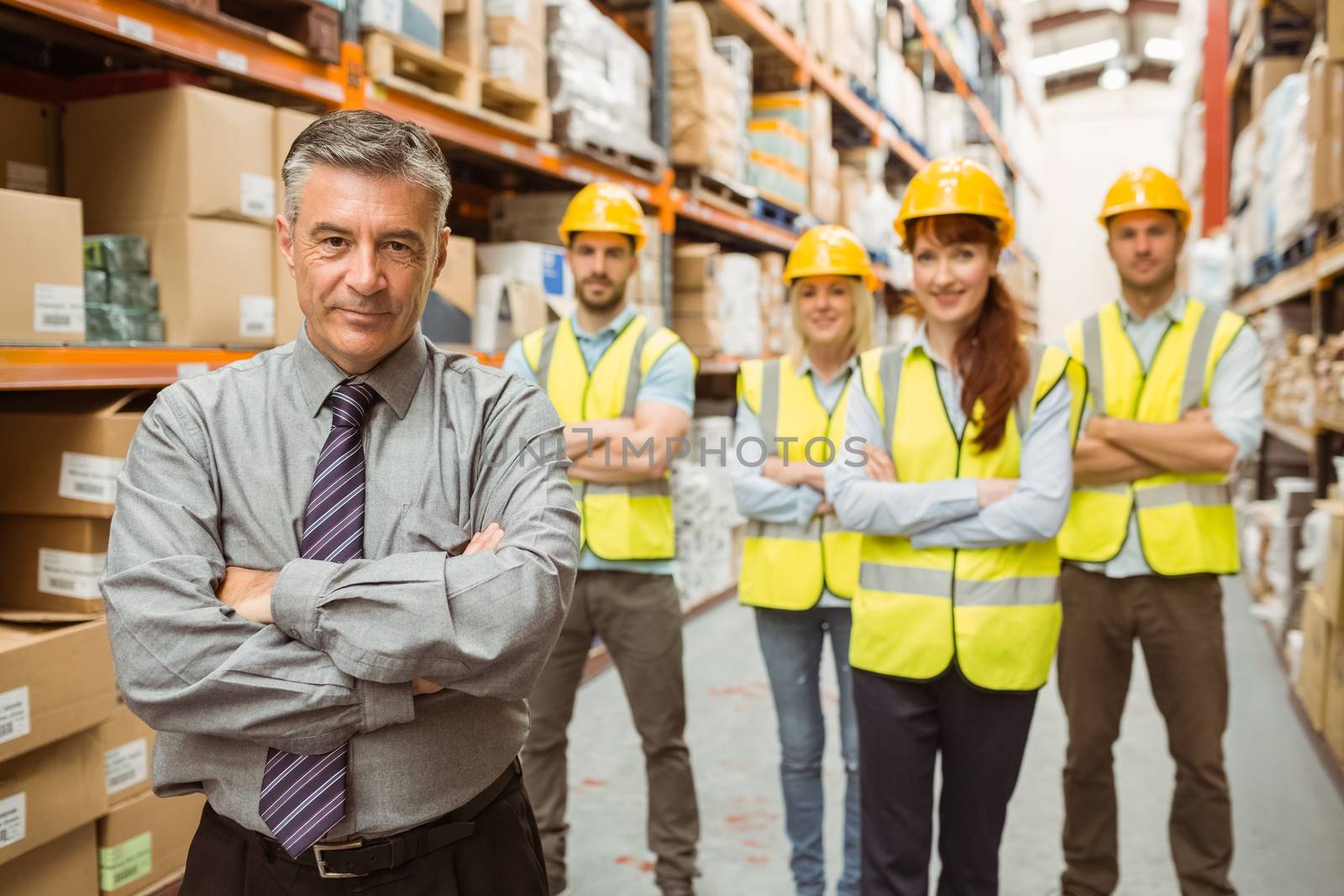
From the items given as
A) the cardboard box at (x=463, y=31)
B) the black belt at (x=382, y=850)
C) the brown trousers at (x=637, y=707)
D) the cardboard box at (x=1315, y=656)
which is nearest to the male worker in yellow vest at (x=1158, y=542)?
the brown trousers at (x=637, y=707)

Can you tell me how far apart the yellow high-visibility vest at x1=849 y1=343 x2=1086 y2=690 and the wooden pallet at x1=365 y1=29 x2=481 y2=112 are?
1.90m

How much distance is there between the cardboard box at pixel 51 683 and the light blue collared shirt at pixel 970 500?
1.70 metres

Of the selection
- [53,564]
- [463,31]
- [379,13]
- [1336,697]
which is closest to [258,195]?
[379,13]

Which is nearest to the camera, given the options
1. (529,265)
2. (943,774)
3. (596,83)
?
(943,774)

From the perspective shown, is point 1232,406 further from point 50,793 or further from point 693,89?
point 693,89

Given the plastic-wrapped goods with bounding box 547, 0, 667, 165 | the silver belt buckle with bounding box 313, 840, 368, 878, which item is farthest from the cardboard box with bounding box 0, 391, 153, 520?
the plastic-wrapped goods with bounding box 547, 0, 667, 165

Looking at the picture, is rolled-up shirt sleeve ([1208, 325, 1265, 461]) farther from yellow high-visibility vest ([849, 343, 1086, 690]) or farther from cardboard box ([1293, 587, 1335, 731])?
cardboard box ([1293, 587, 1335, 731])

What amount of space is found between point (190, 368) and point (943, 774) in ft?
6.81

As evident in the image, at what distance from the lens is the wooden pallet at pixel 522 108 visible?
3863 mm

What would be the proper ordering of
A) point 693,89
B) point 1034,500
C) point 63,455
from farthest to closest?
point 693,89 → point 63,455 → point 1034,500

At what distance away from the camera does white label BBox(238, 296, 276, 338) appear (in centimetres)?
274

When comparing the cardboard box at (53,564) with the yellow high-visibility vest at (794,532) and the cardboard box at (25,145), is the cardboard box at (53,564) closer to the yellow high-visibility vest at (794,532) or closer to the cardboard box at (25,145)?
the cardboard box at (25,145)

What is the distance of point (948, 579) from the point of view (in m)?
2.12

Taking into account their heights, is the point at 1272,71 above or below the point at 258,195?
above
